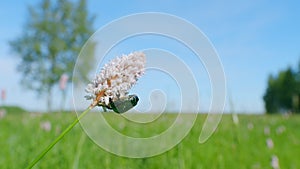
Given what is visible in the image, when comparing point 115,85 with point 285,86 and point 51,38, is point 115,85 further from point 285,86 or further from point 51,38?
point 285,86

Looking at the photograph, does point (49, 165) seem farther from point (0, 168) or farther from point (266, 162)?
point (266, 162)

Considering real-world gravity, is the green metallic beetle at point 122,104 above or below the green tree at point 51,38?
below

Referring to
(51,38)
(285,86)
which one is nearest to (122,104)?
(51,38)

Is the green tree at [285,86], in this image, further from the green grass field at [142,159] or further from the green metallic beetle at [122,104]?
the green metallic beetle at [122,104]

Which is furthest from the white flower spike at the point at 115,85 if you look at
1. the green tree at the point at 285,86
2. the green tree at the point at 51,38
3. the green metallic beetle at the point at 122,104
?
the green tree at the point at 285,86

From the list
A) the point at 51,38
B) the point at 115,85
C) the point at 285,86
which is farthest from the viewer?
the point at 285,86

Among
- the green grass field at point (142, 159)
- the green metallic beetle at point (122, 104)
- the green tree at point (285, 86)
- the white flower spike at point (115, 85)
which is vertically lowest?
the green metallic beetle at point (122, 104)

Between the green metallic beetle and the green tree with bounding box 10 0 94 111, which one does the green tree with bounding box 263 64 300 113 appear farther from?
the green metallic beetle

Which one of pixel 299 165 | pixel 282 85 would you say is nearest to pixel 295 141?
pixel 299 165

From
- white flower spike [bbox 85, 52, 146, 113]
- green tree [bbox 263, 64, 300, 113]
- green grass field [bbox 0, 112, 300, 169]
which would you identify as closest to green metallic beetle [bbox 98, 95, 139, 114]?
white flower spike [bbox 85, 52, 146, 113]
